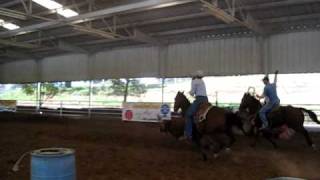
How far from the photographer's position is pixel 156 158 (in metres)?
9.18

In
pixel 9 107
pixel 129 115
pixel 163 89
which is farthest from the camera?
pixel 9 107

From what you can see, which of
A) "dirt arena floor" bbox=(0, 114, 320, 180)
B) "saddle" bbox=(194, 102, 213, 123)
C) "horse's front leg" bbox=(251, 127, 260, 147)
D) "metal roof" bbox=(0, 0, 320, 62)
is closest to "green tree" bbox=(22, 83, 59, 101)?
"metal roof" bbox=(0, 0, 320, 62)

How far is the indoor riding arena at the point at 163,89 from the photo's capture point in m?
8.47

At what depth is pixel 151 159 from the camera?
905cm

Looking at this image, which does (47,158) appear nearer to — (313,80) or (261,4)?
(261,4)

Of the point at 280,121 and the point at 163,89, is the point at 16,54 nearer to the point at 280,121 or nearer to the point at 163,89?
the point at 163,89

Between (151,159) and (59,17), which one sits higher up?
(59,17)

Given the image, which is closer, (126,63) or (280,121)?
(280,121)

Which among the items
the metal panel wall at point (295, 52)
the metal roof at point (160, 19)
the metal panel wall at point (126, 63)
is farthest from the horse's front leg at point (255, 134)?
the metal panel wall at point (126, 63)

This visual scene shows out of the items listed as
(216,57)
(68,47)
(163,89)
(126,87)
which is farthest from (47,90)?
(216,57)

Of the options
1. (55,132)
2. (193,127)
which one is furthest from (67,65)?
(193,127)

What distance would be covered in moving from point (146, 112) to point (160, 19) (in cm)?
395

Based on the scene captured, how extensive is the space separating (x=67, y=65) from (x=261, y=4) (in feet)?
47.2

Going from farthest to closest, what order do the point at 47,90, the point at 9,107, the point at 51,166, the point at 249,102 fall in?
1. the point at 47,90
2. the point at 9,107
3. the point at 249,102
4. the point at 51,166
